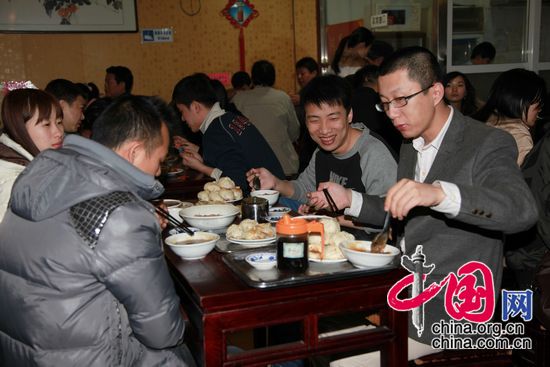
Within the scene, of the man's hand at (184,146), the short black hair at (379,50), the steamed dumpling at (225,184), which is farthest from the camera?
the short black hair at (379,50)

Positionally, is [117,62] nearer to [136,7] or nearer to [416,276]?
[136,7]

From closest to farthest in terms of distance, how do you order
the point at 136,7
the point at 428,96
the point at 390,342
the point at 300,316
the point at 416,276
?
the point at 300,316 < the point at 390,342 < the point at 416,276 < the point at 428,96 < the point at 136,7

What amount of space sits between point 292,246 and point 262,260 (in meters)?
0.16

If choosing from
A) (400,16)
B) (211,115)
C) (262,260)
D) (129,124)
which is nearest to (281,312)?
(262,260)

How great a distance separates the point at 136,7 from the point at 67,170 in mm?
5225

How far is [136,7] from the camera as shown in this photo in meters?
6.20

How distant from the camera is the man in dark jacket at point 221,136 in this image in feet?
11.7

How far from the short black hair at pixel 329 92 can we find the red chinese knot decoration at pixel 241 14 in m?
4.16

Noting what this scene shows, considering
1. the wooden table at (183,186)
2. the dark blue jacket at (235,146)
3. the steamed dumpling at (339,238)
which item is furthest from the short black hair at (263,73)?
the steamed dumpling at (339,238)

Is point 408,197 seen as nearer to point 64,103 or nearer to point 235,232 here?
point 235,232

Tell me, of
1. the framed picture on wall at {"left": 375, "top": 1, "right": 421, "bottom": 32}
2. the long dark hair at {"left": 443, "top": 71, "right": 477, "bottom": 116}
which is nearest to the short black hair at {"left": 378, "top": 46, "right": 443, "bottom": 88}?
the long dark hair at {"left": 443, "top": 71, "right": 477, "bottom": 116}

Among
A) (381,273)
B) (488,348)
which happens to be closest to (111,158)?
(381,273)

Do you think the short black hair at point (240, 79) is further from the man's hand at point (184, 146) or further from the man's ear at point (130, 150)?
the man's ear at point (130, 150)

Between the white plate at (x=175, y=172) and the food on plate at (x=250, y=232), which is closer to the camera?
the food on plate at (x=250, y=232)
